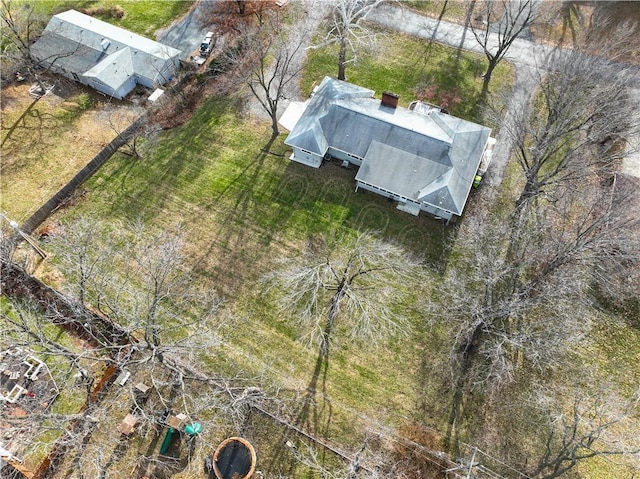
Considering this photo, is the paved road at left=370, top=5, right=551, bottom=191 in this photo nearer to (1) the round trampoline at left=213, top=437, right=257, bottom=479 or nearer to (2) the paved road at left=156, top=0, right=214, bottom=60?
(2) the paved road at left=156, top=0, right=214, bottom=60

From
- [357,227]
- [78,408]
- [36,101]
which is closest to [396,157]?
[357,227]

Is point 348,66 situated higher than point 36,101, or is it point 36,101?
point 348,66

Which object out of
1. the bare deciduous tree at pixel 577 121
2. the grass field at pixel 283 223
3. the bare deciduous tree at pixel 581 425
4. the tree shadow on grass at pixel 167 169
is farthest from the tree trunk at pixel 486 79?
the bare deciduous tree at pixel 581 425

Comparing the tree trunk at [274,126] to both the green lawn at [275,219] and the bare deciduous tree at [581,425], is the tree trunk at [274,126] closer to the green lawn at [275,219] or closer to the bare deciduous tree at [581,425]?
the green lawn at [275,219]

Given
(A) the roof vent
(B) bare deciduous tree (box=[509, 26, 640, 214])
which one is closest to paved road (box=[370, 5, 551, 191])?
(B) bare deciduous tree (box=[509, 26, 640, 214])

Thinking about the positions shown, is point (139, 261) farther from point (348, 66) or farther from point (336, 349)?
point (348, 66)

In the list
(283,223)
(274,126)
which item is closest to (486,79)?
(274,126)
